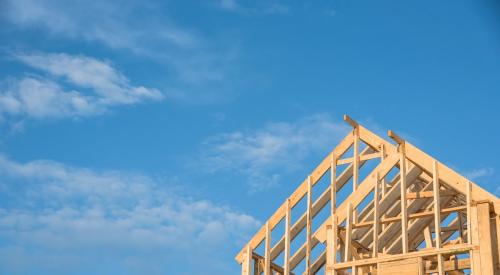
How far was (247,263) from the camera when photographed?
20391 mm

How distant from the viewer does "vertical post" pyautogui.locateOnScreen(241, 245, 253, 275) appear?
20295mm

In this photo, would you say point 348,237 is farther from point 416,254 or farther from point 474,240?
point 474,240

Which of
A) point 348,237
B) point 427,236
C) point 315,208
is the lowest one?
point 348,237

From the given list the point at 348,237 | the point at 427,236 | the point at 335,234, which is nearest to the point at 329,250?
the point at 335,234

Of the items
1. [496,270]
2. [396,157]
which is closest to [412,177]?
[396,157]

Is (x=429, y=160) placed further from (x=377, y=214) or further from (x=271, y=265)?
(x=271, y=265)

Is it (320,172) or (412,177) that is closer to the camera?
(412,177)

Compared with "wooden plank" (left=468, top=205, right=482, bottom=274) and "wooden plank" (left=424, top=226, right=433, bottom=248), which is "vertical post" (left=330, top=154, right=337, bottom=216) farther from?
"wooden plank" (left=468, top=205, right=482, bottom=274)

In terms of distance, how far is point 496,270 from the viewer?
53.3 feet

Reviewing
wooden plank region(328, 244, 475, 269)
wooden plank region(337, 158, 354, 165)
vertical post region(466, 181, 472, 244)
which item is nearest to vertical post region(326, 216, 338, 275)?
wooden plank region(328, 244, 475, 269)

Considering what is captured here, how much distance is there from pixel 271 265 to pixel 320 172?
2646 mm

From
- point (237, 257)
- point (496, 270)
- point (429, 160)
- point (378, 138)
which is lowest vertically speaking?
point (496, 270)

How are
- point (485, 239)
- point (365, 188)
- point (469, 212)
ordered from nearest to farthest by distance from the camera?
point (485, 239), point (469, 212), point (365, 188)

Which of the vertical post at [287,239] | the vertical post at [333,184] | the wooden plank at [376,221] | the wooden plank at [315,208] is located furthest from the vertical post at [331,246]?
the wooden plank at [315,208]
